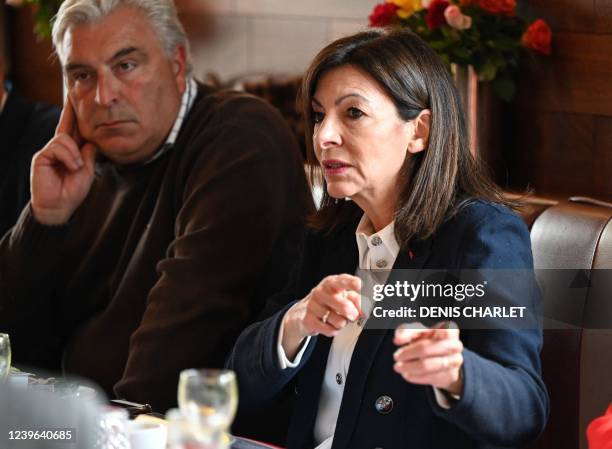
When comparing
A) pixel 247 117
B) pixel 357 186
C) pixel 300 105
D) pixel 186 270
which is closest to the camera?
pixel 357 186

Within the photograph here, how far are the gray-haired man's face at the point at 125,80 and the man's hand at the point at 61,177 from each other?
12 centimetres

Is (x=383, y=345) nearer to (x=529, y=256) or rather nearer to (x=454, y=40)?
(x=529, y=256)

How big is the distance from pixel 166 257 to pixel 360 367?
0.76 meters

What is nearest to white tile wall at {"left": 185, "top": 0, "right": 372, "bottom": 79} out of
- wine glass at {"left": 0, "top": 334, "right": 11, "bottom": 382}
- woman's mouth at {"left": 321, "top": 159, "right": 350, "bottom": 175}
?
woman's mouth at {"left": 321, "top": 159, "right": 350, "bottom": 175}

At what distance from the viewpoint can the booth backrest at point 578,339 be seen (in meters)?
2.02

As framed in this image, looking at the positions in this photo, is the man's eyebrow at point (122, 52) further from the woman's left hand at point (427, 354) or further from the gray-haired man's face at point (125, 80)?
the woman's left hand at point (427, 354)

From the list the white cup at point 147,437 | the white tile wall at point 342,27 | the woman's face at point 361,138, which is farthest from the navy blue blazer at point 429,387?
the white tile wall at point 342,27

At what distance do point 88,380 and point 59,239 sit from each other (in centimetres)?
41

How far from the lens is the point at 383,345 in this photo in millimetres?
1856

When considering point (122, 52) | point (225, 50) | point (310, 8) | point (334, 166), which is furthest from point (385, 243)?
point (225, 50)

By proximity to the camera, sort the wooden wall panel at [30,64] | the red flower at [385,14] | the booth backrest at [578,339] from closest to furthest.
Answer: the booth backrest at [578,339] → the red flower at [385,14] → the wooden wall panel at [30,64]

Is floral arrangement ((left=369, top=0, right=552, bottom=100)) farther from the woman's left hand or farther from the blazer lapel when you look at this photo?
the woman's left hand

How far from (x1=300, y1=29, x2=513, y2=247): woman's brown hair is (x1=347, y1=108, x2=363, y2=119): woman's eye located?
0.06 m

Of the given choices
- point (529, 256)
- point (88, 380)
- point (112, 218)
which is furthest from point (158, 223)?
point (529, 256)
